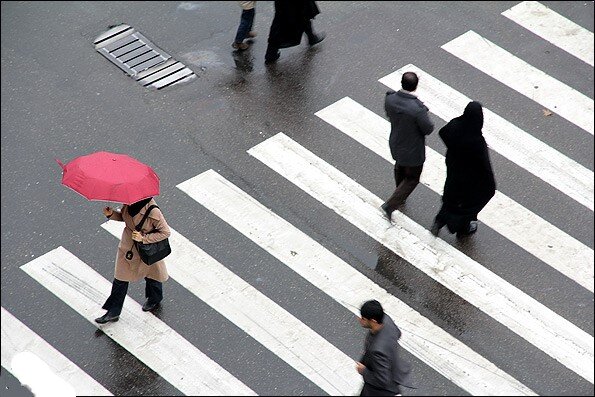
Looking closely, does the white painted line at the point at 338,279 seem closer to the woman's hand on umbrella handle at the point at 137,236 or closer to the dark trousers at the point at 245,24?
the woman's hand on umbrella handle at the point at 137,236

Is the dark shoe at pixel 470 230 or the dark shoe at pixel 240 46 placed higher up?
the dark shoe at pixel 470 230

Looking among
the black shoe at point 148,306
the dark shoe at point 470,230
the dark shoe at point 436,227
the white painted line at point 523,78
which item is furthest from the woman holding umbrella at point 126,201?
the white painted line at point 523,78

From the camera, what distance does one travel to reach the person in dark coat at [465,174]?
35.8 feet

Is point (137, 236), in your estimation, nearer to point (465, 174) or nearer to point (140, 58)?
point (465, 174)

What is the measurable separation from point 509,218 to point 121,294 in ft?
13.0

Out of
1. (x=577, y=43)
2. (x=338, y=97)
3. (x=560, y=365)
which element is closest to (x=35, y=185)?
(x=338, y=97)

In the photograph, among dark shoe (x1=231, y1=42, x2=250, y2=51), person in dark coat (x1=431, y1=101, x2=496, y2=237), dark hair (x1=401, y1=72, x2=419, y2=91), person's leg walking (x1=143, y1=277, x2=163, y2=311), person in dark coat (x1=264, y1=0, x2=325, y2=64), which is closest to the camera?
person's leg walking (x1=143, y1=277, x2=163, y2=311)

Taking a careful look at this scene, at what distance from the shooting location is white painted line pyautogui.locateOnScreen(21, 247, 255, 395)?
1035 centimetres

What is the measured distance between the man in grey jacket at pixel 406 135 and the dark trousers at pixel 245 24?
2.98 m

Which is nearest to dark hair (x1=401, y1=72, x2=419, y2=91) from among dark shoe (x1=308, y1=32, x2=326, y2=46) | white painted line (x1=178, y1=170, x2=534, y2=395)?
white painted line (x1=178, y1=170, x2=534, y2=395)

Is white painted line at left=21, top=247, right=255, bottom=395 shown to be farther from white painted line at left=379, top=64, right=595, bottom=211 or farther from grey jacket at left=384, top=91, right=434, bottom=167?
white painted line at left=379, top=64, right=595, bottom=211

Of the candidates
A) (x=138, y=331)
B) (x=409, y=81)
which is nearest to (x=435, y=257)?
(x=409, y=81)

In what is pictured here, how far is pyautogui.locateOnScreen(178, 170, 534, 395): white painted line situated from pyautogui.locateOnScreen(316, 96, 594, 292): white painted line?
1.47 m

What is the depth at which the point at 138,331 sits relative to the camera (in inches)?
424
